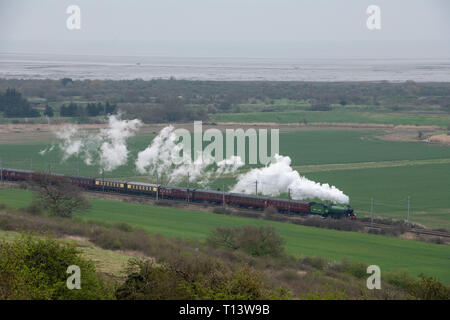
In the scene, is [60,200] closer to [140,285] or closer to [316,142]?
[140,285]

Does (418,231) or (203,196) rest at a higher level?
(203,196)

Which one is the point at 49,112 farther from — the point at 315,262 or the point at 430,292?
the point at 430,292

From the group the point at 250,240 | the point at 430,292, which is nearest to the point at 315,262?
the point at 250,240

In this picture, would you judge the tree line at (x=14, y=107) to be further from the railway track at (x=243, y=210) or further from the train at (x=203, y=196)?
the railway track at (x=243, y=210)

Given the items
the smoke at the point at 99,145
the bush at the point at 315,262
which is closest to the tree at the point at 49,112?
the smoke at the point at 99,145

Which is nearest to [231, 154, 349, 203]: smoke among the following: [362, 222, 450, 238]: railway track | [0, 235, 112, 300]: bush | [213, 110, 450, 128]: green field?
[362, 222, 450, 238]: railway track
